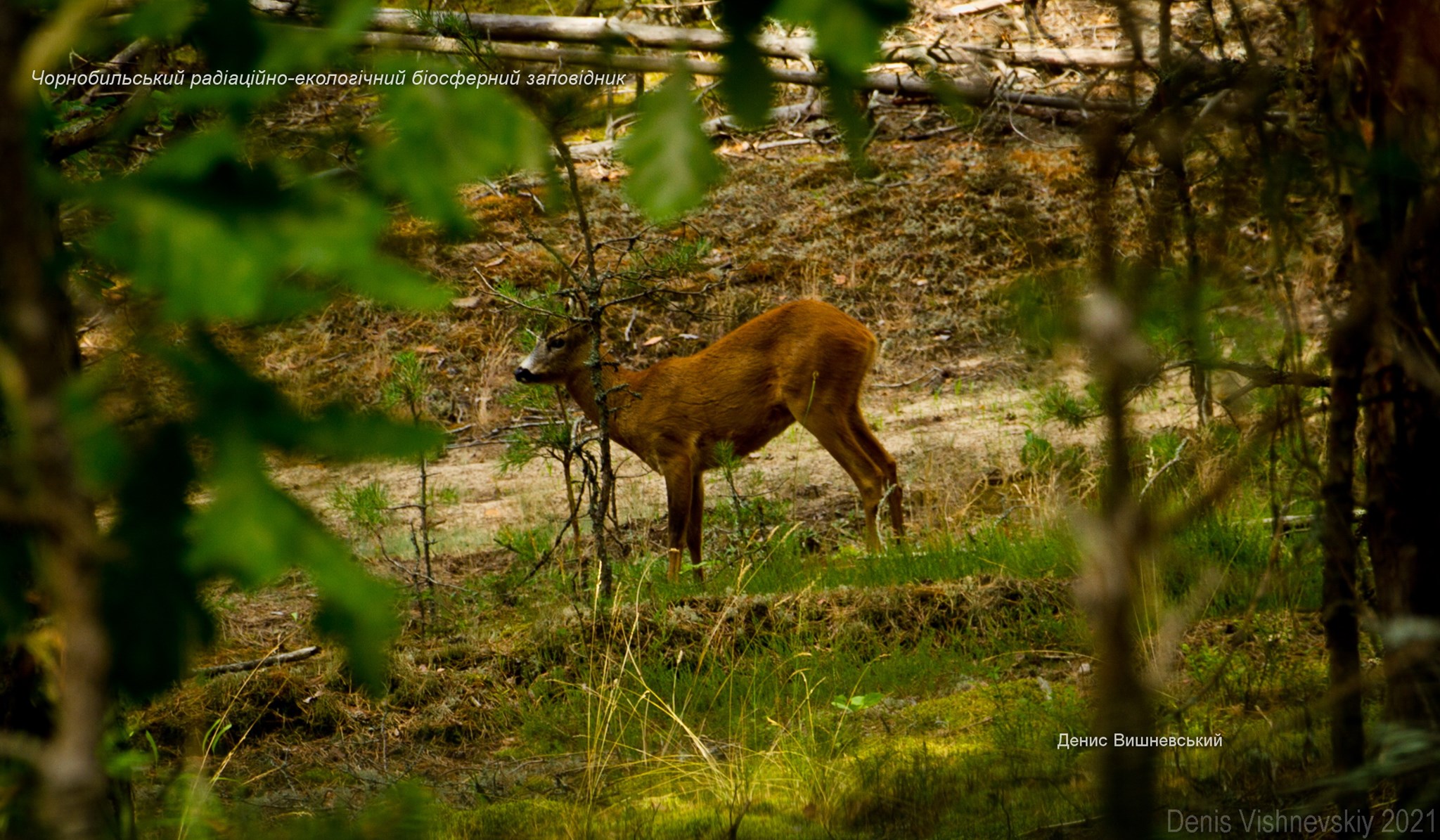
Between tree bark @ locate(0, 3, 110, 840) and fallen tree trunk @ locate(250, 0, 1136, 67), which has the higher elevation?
fallen tree trunk @ locate(250, 0, 1136, 67)

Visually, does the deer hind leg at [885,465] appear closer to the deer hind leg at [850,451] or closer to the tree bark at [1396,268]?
the deer hind leg at [850,451]

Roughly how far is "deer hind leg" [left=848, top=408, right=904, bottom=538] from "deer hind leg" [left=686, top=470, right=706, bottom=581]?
1.17 m

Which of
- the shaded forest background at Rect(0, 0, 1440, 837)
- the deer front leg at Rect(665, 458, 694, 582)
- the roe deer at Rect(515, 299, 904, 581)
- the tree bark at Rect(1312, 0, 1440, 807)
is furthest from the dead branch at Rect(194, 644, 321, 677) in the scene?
the tree bark at Rect(1312, 0, 1440, 807)

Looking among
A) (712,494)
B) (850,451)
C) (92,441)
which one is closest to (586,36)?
(850,451)

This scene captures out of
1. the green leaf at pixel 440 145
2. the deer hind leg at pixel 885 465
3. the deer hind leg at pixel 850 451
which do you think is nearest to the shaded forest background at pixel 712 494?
the green leaf at pixel 440 145

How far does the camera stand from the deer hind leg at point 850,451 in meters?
8.72

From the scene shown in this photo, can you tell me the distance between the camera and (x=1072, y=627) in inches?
193

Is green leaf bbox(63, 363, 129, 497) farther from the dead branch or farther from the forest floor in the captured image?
the dead branch

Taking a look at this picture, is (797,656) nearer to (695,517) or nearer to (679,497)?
(695,517)

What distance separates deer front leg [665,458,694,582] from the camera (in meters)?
8.41

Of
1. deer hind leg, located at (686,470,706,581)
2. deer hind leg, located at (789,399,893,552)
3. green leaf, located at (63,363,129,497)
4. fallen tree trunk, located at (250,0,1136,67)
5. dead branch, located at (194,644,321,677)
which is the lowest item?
dead branch, located at (194,644,321,677)

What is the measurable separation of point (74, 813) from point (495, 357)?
38.8 feet

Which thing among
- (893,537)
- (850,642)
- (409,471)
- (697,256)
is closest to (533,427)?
(409,471)

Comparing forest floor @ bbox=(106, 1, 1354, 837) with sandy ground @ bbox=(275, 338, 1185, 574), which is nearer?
forest floor @ bbox=(106, 1, 1354, 837)
